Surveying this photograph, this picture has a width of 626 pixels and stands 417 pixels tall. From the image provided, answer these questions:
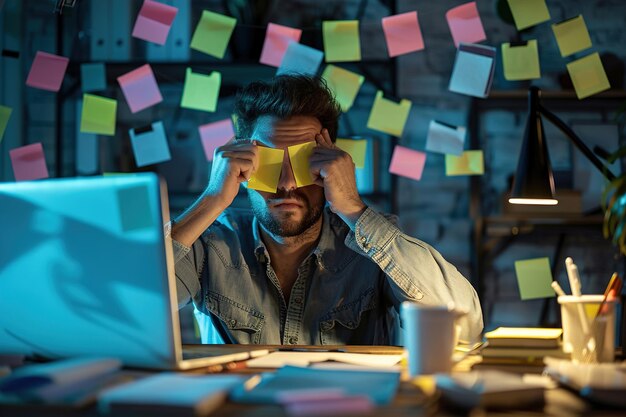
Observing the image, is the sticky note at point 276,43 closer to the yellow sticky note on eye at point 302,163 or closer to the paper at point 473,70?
the paper at point 473,70

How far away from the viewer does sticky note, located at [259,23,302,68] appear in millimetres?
2934

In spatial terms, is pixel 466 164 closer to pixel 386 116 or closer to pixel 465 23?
pixel 386 116

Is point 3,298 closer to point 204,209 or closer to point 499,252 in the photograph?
point 204,209

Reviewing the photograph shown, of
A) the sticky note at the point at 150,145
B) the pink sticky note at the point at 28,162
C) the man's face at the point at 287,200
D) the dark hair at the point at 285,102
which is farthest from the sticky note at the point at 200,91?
the man's face at the point at 287,200

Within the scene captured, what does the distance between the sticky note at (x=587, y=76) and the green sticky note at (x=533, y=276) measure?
2.22ft

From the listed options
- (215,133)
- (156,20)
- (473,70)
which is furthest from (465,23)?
(156,20)

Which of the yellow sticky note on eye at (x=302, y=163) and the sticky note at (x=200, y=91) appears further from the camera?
the sticky note at (x=200, y=91)

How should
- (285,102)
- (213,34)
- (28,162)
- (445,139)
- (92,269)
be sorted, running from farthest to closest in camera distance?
(445,139)
(28,162)
(213,34)
(285,102)
(92,269)

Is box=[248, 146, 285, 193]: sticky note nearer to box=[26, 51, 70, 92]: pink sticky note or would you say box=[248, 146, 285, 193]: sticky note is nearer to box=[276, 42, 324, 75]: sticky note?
box=[276, 42, 324, 75]: sticky note

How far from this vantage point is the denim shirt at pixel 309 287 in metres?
1.70

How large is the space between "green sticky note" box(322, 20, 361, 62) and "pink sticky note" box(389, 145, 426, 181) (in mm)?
408

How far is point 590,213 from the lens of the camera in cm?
297

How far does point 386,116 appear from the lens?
3.08 metres

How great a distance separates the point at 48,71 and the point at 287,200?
1.58 meters
